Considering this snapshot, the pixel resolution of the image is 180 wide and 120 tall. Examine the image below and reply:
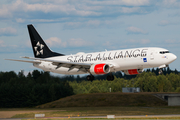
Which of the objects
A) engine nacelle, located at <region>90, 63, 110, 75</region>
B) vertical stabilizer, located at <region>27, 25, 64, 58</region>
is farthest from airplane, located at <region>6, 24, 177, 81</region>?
vertical stabilizer, located at <region>27, 25, 64, 58</region>

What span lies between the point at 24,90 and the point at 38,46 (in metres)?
72.1

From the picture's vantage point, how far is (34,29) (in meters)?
73.2

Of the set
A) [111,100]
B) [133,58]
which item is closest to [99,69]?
[133,58]

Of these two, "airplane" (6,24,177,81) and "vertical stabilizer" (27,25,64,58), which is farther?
"vertical stabilizer" (27,25,64,58)

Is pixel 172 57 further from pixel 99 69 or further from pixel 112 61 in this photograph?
pixel 99 69

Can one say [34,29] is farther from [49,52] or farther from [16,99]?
[16,99]

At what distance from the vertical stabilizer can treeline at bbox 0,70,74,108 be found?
62.9 m

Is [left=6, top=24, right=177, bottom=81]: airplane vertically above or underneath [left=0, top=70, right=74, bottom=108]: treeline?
above

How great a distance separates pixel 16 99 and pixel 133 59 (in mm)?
96777

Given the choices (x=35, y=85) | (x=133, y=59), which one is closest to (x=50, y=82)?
(x=35, y=85)

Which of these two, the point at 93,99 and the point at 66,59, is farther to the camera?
the point at 93,99

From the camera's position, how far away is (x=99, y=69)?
2201 inches

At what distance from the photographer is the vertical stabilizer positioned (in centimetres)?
7088

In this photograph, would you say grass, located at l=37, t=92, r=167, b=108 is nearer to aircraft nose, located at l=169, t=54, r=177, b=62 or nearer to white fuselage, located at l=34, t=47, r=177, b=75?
white fuselage, located at l=34, t=47, r=177, b=75
